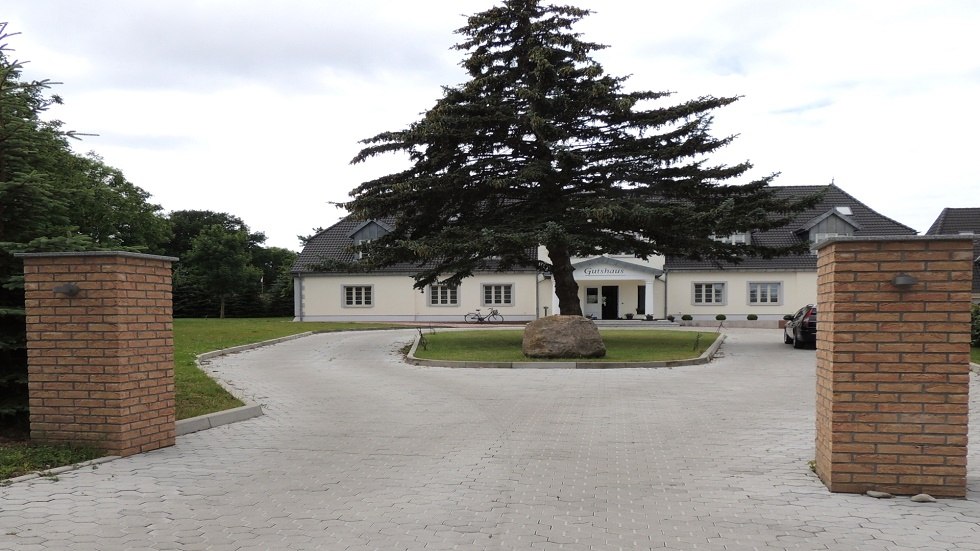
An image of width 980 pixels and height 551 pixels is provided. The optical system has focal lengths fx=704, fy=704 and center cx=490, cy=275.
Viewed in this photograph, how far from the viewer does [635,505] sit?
5.23 m

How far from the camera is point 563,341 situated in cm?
1750

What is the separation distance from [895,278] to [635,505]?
8.53ft

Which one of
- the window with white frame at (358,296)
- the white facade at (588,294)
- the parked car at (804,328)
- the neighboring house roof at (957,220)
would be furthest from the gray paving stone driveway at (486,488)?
the neighboring house roof at (957,220)

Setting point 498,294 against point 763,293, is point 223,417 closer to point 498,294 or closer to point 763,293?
point 498,294

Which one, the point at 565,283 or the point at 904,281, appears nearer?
the point at 904,281

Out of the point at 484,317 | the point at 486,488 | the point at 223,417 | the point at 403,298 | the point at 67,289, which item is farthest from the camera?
the point at 403,298

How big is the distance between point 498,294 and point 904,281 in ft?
124

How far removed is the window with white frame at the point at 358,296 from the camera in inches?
1725

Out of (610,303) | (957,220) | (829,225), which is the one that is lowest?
(610,303)

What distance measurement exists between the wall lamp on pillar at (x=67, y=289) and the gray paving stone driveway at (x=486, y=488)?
1.62 metres

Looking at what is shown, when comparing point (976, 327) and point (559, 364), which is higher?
point (976, 327)

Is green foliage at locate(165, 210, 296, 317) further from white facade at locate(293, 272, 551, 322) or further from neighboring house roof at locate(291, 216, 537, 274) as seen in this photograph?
white facade at locate(293, 272, 551, 322)

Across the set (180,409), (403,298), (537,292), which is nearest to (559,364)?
(180,409)

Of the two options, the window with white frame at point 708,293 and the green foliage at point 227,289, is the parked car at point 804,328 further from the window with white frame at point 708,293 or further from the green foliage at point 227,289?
the green foliage at point 227,289
